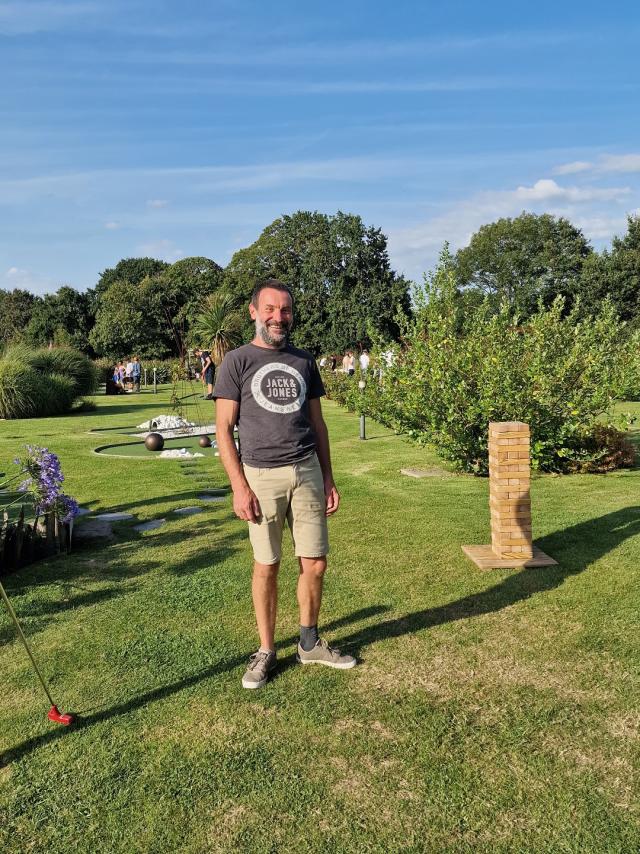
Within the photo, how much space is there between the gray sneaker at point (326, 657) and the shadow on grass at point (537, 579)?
188 millimetres

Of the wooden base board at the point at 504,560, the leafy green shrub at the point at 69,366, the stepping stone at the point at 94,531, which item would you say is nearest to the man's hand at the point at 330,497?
the wooden base board at the point at 504,560

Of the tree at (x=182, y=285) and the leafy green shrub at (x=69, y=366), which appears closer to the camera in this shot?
the leafy green shrub at (x=69, y=366)

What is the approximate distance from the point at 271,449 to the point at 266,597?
764mm

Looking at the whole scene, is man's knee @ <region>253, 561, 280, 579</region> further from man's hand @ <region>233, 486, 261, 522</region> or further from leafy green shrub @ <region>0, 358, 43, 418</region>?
leafy green shrub @ <region>0, 358, 43, 418</region>

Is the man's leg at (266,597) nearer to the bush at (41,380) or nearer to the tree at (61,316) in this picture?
the bush at (41,380)

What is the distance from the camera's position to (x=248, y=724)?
3.08 metres

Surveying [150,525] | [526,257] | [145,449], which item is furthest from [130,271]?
[150,525]

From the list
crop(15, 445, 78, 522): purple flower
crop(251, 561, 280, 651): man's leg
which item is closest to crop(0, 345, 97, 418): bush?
crop(15, 445, 78, 522): purple flower

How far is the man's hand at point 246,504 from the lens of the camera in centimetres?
334

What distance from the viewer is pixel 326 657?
143 inches

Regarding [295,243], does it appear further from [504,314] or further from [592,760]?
[592,760]

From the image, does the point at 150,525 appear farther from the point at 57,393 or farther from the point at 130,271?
the point at 130,271

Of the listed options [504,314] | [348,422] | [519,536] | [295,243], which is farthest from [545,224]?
[519,536]

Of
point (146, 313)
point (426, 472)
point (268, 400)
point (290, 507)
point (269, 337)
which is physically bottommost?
point (426, 472)
